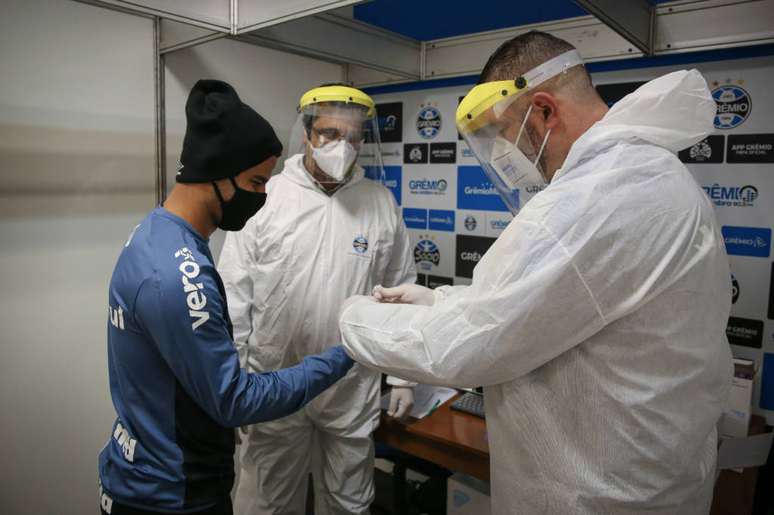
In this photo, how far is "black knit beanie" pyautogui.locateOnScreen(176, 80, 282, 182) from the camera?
3.46 feet

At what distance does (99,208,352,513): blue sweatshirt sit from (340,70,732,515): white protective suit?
0.33 m

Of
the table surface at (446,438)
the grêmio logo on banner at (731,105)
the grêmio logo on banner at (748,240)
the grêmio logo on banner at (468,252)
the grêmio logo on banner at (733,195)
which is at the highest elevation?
the grêmio logo on banner at (731,105)

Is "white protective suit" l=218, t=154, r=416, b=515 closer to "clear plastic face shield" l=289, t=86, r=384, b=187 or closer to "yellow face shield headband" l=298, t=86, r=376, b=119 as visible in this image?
"clear plastic face shield" l=289, t=86, r=384, b=187

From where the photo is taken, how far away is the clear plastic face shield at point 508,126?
1011 mm

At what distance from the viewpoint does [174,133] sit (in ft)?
6.34

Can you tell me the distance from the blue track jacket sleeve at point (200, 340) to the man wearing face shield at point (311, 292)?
53cm

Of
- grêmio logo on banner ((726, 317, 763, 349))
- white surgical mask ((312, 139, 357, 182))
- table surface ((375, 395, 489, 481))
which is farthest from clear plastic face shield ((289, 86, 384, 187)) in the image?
grêmio logo on banner ((726, 317, 763, 349))

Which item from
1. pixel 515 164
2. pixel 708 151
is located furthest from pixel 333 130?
pixel 708 151

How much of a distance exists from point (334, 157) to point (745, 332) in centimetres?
144

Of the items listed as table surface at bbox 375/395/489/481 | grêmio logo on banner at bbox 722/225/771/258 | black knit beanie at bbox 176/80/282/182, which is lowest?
table surface at bbox 375/395/489/481

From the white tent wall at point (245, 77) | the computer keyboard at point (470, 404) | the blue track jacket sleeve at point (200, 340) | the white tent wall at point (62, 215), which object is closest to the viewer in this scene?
the blue track jacket sleeve at point (200, 340)

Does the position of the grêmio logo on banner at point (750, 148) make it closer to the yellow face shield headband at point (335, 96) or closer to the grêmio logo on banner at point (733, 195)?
the grêmio logo on banner at point (733, 195)

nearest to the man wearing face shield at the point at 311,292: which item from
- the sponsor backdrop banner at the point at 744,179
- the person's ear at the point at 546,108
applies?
the person's ear at the point at 546,108

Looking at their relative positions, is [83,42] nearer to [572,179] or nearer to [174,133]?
[174,133]
